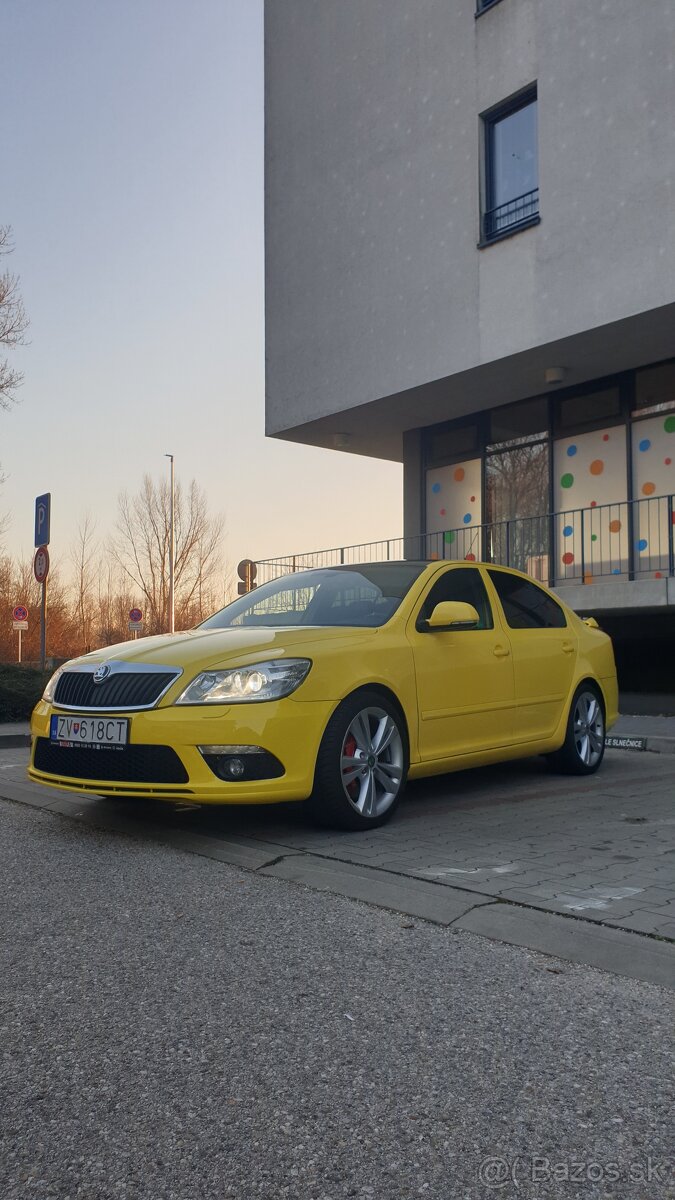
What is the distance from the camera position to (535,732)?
6.69m

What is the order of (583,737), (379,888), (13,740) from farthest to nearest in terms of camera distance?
(13,740) < (583,737) < (379,888)

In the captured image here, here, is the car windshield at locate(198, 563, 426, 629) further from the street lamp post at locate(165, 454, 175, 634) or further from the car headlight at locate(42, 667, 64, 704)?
the street lamp post at locate(165, 454, 175, 634)

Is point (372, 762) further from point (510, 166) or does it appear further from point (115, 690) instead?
point (510, 166)

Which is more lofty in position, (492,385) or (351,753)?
(492,385)

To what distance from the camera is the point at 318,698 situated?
4992 millimetres

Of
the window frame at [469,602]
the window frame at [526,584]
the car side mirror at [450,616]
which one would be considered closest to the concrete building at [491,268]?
the window frame at [526,584]

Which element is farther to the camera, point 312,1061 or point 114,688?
point 114,688

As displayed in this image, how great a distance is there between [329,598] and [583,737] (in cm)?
244

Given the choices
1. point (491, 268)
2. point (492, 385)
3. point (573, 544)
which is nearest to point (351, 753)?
point (491, 268)

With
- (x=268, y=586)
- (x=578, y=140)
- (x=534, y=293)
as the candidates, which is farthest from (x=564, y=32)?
(x=268, y=586)

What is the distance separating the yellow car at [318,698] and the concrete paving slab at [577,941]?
60.3 inches

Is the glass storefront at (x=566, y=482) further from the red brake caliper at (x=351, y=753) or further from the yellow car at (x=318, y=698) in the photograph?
the red brake caliper at (x=351, y=753)

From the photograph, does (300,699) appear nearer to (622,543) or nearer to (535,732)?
(535,732)

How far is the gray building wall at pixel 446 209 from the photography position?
12.2 m
